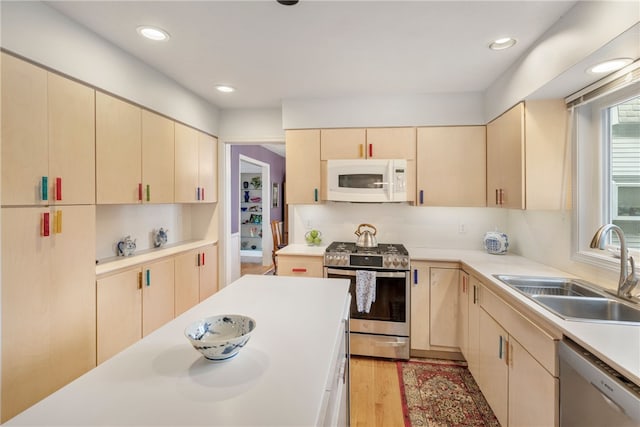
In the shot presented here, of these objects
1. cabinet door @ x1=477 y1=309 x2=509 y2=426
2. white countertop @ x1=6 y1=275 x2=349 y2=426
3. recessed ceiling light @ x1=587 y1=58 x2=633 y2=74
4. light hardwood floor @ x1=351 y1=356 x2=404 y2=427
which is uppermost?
recessed ceiling light @ x1=587 y1=58 x2=633 y2=74

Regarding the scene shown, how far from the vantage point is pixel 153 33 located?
76.8 inches

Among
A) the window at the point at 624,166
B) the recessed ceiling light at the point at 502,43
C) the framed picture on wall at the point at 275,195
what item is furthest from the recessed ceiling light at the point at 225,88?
the framed picture on wall at the point at 275,195

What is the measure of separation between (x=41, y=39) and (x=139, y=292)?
1.70 meters

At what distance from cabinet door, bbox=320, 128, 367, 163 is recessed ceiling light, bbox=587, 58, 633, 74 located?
5.73ft

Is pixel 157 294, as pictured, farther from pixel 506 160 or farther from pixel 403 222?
pixel 506 160

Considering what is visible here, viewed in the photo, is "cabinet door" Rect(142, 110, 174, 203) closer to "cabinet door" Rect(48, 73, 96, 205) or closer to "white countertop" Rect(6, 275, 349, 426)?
"cabinet door" Rect(48, 73, 96, 205)

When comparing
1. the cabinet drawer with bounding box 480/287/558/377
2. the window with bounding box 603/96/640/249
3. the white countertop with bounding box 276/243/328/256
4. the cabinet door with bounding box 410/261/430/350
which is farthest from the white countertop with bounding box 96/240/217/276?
the window with bounding box 603/96/640/249

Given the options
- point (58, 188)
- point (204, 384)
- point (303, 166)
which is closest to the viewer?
point (204, 384)

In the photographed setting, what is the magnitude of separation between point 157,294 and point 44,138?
1.40 m

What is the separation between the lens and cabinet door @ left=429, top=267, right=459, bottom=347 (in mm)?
2697

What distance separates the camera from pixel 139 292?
235cm

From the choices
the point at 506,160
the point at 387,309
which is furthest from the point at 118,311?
the point at 506,160

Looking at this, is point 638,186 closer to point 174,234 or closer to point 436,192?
point 436,192

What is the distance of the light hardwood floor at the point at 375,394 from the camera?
2029 mm
